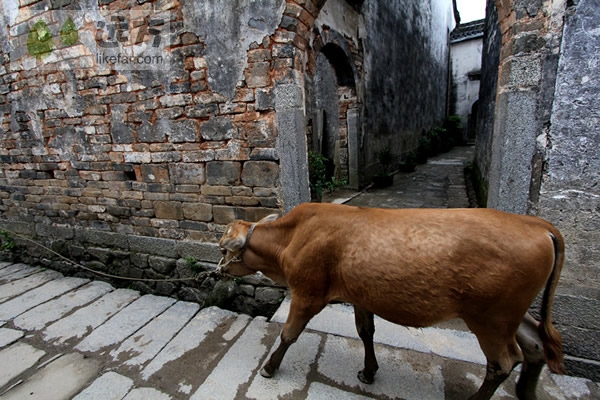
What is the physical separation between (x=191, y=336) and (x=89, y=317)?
1379 millimetres

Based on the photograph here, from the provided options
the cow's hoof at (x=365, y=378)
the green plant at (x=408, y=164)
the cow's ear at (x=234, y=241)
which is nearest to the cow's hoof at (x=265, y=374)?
the cow's hoof at (x=365, y=378)

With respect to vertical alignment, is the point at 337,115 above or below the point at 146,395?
above

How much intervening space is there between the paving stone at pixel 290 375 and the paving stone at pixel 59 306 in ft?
8.71

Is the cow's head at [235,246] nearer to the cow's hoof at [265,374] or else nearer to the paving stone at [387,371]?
the cow's hoof at [265,374]

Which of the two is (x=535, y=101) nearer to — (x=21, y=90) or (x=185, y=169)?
(x=185, y=169)

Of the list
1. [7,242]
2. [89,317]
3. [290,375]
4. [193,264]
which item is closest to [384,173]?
[193,264]

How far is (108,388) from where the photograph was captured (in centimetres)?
235

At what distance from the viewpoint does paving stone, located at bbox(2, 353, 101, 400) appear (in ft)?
7.72

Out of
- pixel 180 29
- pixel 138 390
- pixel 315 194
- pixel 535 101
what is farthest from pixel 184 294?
pixel 535 101

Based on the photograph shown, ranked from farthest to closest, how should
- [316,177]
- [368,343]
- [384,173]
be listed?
[384,173], [316,177], [368,343]

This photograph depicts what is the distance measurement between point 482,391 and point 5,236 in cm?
711

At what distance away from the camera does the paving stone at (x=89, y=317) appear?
308cm

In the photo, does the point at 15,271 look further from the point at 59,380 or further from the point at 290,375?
the point at 290,375

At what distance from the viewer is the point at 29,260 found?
5.07 m
